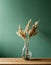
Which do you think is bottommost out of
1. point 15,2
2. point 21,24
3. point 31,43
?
point 31,43

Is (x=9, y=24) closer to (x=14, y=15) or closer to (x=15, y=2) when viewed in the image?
(x=14, y=15)

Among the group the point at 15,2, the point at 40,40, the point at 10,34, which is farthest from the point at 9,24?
the point at 40,40

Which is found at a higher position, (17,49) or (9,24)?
(9,24)

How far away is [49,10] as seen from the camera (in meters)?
2.55

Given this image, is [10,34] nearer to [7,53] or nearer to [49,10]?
Result: [7,53]

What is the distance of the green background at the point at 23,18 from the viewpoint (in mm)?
2549

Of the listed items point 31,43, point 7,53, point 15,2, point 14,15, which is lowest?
point 7,53

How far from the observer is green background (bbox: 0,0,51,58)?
2.55 meters

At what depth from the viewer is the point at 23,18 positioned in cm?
256

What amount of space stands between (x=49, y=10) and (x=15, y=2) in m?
0.61

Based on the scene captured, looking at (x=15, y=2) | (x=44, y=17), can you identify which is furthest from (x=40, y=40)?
(x=15, y=2)

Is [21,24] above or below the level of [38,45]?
above

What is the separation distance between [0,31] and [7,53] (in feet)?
1.33

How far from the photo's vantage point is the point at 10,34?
2.56m
